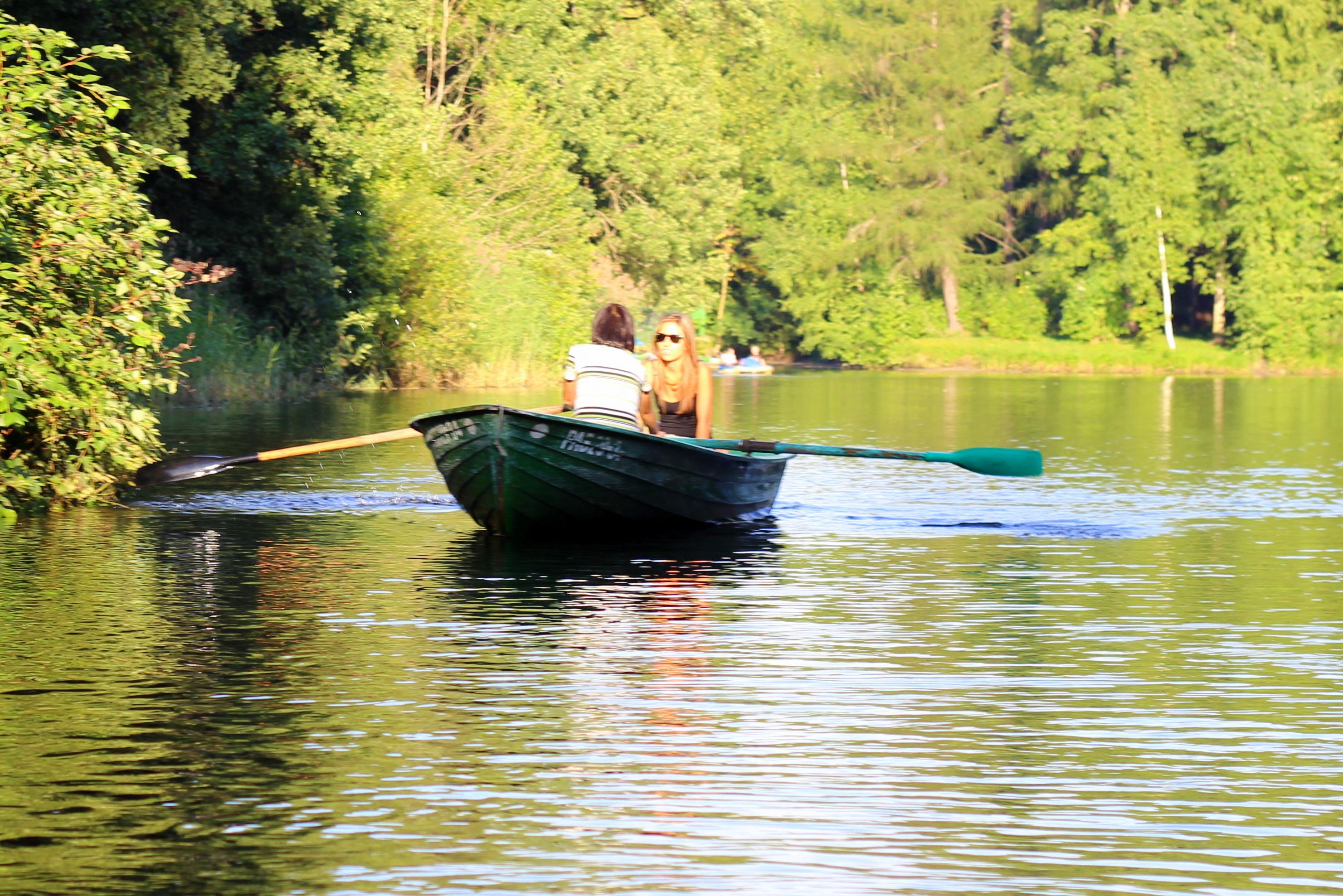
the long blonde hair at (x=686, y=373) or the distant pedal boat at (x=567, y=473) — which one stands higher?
the long blonde hair at (x=686, y=373)

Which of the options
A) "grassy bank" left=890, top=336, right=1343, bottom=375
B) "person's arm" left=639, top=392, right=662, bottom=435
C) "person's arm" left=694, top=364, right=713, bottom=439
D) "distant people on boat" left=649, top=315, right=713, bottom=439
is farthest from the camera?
"grassy bank" left=890, top=336, right=1343, bottom=375

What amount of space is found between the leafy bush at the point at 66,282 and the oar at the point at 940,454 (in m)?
4.03

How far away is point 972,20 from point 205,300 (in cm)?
4858

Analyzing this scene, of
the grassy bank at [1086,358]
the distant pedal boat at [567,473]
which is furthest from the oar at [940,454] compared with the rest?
the grassy bank at [1086,358]

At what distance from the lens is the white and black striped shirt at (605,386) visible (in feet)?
40.2

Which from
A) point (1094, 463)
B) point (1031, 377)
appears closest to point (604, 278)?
point (1031, 377)

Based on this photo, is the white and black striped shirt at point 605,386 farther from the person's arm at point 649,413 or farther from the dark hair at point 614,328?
the person's arm at point 649,413

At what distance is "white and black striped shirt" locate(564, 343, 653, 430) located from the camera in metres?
12.2

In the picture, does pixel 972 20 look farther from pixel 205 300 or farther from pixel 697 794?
pixel 697 794

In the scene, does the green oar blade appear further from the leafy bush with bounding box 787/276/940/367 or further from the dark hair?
the leafy bush with bounding box 787/276/940/367

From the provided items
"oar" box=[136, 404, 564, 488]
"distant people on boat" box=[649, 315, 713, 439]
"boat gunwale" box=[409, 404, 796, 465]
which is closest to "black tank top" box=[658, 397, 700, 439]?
"distant people on boat" box=[649, 315, 713, 439]

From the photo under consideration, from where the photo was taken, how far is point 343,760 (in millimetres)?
6133

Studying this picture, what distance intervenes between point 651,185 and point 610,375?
38.7m

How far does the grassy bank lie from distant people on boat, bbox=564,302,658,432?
52001 millimetres
